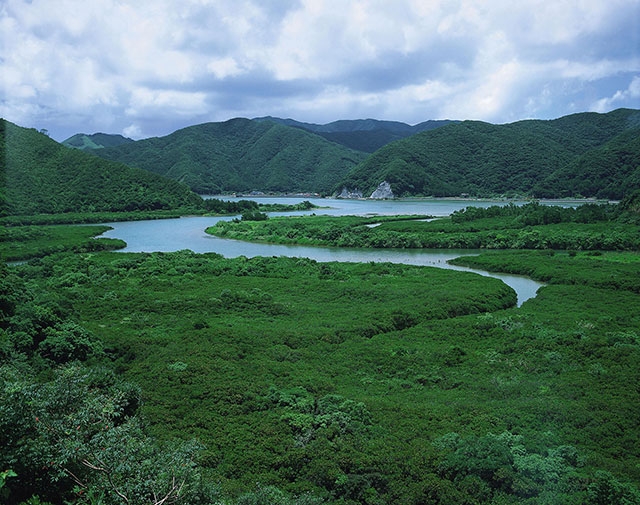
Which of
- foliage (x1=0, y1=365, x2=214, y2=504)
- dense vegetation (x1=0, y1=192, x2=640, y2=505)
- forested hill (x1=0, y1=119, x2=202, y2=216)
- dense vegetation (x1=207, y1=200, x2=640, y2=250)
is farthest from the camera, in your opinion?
forested hill (x1=0, y1=119, x2=202, y2=216)

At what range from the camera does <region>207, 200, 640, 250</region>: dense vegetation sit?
68000 mm

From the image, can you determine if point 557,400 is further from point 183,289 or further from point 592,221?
point 592,221

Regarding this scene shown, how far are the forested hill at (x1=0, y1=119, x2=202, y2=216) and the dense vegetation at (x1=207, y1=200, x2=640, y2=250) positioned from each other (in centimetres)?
4187

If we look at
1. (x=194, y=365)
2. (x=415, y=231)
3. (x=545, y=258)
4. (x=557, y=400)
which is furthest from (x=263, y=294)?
(x=415, y=231)

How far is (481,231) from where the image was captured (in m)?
79.6

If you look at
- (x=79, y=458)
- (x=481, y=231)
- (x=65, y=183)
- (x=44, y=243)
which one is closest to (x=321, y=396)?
(x=79, y=458)

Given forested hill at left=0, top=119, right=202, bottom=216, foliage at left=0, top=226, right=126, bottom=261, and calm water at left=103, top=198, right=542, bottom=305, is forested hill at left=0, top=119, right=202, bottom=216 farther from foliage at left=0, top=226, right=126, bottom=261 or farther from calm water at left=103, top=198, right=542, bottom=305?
calm water at left=103, top=198, right=542, bottom=305

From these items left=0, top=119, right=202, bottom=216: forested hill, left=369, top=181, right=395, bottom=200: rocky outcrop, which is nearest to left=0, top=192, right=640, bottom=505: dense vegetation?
left=0, top=119, right=202, bottom=216: forested hill

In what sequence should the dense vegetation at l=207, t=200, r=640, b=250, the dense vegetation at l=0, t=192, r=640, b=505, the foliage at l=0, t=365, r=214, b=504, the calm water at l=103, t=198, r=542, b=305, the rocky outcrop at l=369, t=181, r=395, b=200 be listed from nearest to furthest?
the foliage at l=0, t=365, r=214, b=504
the dense vegetation at l=0, t=192, r=640, b=505
the calm water at l=103, t=198, r=542, b=305
the dense vegetation at l=207, t=200, r=640, b=250
the rocky outcrop at l=369, t=181, r=395, b=200

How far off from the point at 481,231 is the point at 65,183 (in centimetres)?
9906

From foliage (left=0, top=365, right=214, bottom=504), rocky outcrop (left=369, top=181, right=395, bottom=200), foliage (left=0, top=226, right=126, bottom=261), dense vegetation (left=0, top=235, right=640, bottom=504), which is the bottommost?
dense vegetation (left=0, top=235, right=640, bottom=504)

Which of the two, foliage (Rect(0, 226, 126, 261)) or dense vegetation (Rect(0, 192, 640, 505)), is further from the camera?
foliage (Rect(0, 226, 126, 261))

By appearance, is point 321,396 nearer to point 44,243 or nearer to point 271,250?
point 271,250

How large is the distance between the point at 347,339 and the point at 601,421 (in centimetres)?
1348
